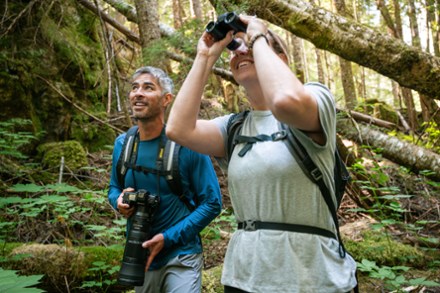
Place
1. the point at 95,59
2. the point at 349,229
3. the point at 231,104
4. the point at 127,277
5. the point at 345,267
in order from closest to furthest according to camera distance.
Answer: the point at 345,267, the point at 127,277, the point at 349,229, the point at 231,104, the point at 95,59

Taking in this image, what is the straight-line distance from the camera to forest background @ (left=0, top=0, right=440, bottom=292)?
4547mm

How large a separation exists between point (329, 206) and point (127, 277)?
1545 mm

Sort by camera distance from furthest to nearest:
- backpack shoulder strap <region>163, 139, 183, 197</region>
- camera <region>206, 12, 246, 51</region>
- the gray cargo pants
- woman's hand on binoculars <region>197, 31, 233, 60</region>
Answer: backpack shoulder strap <region>163, 139, 183, 197</region>
the gray cargo pants
woman's hand on binoculars <region>197, 31, 233, 60</region>
camera <region>206, 12, 246, 51</region>

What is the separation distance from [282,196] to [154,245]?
1.40 meters

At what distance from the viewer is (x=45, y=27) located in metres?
7.38

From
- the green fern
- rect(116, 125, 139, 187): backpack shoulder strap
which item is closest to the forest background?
the green fern

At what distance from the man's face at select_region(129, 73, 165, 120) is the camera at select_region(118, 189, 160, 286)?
0.70 metres

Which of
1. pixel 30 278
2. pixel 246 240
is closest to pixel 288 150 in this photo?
pixel 246 240

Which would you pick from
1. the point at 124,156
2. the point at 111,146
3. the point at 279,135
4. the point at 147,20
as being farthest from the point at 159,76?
the point at 111,146

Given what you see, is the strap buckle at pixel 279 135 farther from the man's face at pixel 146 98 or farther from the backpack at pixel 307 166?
the man's face at pixel 146 98

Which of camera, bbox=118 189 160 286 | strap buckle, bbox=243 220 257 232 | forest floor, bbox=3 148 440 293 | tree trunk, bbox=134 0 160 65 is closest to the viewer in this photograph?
strap buckle, bbox=243 220 257 232

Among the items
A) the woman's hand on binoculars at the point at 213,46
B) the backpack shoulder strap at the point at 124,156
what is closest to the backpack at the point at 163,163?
the backpack shoulder strap at the point at 124,156

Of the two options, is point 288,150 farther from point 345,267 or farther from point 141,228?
point 141,228

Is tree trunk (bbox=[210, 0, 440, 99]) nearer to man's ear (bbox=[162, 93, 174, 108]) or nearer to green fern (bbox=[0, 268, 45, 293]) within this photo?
man's ear (bbox=[162, 93, 174, 108])
